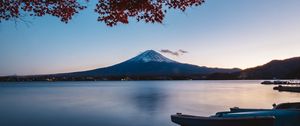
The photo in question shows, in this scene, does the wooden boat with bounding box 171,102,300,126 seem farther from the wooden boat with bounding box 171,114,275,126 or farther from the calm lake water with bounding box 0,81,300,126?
the calm lake water with bounding box 0,81,300,126

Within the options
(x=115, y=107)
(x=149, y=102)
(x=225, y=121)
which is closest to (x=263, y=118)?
(x=225, y=121)

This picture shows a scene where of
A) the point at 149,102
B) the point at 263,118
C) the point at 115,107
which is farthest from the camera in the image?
the point at 149,102

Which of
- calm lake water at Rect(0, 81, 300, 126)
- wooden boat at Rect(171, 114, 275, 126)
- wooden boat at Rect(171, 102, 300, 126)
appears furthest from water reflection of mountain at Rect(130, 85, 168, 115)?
wooden boat at Rect(171, 102, 300, 126)

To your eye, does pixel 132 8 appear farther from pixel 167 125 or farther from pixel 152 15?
pixel 167 125

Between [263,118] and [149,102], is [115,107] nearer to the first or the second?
[149,102]

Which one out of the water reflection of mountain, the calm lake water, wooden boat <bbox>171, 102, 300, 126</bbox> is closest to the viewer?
wooden boat <bbox>171, 102, 300, 126</bbox>

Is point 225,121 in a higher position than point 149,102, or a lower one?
higher

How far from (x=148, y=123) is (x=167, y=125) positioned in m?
1.85

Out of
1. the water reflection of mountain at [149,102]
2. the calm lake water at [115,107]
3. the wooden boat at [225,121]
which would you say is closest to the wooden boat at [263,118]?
the wooden boat at [225,121]

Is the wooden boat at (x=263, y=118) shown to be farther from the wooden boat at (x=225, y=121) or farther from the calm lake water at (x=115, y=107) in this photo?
the calm lake water at (x=115, y=107)

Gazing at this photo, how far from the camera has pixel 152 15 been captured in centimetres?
681

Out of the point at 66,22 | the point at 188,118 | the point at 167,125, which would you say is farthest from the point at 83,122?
the point at 66,22

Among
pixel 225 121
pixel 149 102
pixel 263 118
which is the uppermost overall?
pixel 263 118

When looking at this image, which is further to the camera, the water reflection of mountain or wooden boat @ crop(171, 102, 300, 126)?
the water reflection of mountain
